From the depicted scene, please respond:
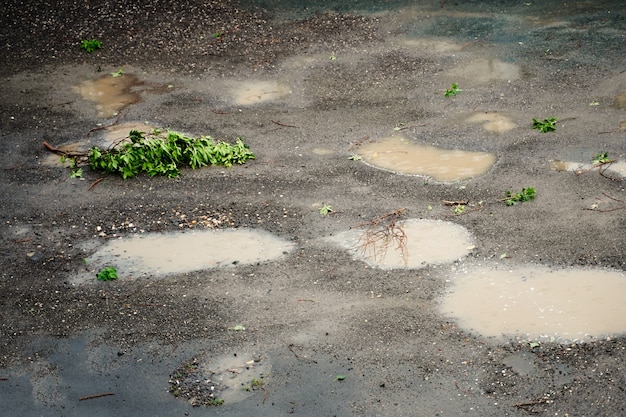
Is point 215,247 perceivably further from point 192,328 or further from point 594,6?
point 594,6

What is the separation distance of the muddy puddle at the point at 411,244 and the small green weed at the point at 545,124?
2643 mm

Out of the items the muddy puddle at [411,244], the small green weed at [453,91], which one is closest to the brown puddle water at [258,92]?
the small green weed at [453,91]

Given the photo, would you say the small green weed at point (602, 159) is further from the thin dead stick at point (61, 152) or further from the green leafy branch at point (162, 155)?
the thin dead stick at point (61, 152)

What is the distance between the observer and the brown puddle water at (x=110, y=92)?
11.8 meters

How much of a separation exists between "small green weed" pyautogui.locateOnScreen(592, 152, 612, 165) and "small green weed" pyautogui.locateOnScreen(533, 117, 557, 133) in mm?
887

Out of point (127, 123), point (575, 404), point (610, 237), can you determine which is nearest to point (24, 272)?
point (127, 123)

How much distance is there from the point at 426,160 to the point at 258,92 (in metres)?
3.22

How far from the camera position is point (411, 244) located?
332 inches

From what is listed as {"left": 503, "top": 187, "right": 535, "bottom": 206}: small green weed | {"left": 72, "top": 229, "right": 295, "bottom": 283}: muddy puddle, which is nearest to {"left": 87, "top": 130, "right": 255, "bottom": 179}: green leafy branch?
{"left": 72, "top": 229, "right": 295, "bottom": 283}: muddy puddle

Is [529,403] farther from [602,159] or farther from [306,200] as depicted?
[602,159]

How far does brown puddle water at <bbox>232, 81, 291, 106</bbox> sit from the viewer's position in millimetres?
11867

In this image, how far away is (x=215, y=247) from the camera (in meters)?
8.59

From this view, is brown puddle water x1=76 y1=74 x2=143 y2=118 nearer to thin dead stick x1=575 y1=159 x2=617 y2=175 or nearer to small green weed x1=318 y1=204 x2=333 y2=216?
small green weed x1=318 y1=204 x2=333 y2=216

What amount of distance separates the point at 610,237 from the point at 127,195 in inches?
216
